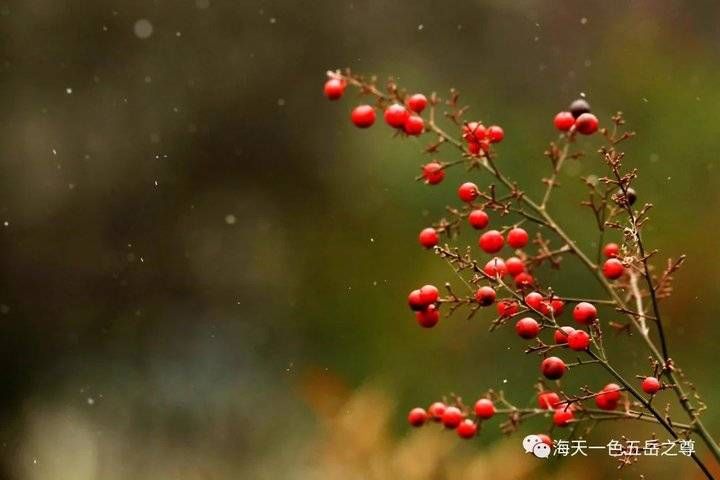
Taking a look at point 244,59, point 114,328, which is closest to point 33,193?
point 114,328

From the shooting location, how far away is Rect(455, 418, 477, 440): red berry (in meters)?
0.66

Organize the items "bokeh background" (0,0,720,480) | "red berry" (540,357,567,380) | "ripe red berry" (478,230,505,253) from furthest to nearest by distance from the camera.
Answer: "bokeh background" (0,0,720,480) → "ripe red berry" (478,230,505,253) → "red berry" (540,357,567,380)

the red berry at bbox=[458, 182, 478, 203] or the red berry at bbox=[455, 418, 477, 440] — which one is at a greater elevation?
the red berry at bbox=[458, 182, 478, 203]

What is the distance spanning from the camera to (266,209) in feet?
7.34

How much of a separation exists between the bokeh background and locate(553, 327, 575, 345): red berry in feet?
3.36

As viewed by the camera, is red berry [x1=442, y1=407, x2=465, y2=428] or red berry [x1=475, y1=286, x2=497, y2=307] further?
red berry [x1=442, y1=407, x2=465, y2=428]

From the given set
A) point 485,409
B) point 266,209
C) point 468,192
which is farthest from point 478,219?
point 266,209

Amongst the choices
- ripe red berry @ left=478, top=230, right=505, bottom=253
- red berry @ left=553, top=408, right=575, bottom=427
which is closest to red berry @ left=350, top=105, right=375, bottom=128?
ripe red berry @ left=478, top=230, right=505, bottom=253

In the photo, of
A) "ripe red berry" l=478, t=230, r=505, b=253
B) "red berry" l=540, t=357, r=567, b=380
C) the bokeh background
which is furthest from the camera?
the bokeh background

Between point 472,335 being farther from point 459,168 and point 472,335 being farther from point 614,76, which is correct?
point 614,76

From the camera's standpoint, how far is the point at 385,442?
1209mm

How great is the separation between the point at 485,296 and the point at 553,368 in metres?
0.05

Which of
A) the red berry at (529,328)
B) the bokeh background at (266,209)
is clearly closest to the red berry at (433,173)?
the red berry at (529,328)

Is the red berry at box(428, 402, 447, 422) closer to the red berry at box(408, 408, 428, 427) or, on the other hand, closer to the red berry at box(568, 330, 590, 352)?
the red berry at box(408, 408, 428, 427)
